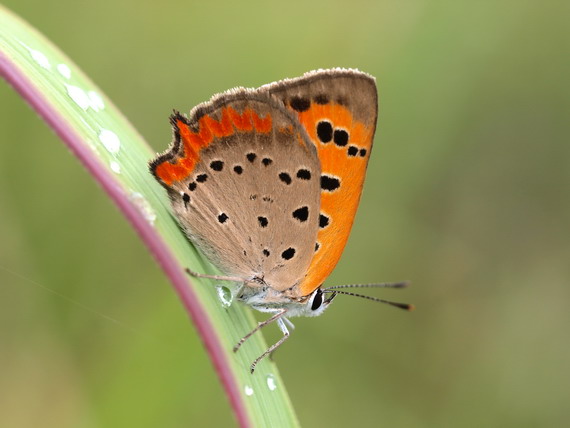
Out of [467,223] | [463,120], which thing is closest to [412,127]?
[463,120]

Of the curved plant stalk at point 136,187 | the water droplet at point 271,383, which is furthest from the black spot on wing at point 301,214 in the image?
Answer: the water droplet at point 271,383

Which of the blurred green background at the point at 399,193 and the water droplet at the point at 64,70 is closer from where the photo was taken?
the water droplet at the point at 64,70

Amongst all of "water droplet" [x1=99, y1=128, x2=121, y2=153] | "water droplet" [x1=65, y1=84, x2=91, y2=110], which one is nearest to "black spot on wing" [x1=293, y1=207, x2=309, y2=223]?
"water droplet" [x1=99, y1=128, x2=121, y2=153]

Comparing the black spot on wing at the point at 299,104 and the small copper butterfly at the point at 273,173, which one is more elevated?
the black spot on wing at the point at 299,104

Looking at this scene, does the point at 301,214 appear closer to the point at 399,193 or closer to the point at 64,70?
the point at 64,70

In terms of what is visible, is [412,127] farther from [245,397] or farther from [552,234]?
[245,397]

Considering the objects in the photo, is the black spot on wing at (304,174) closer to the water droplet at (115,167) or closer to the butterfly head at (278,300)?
the butterfly head at (278,300)

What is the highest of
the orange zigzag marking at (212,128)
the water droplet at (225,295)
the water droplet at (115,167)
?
the orange zigzag marking at (212,128)
